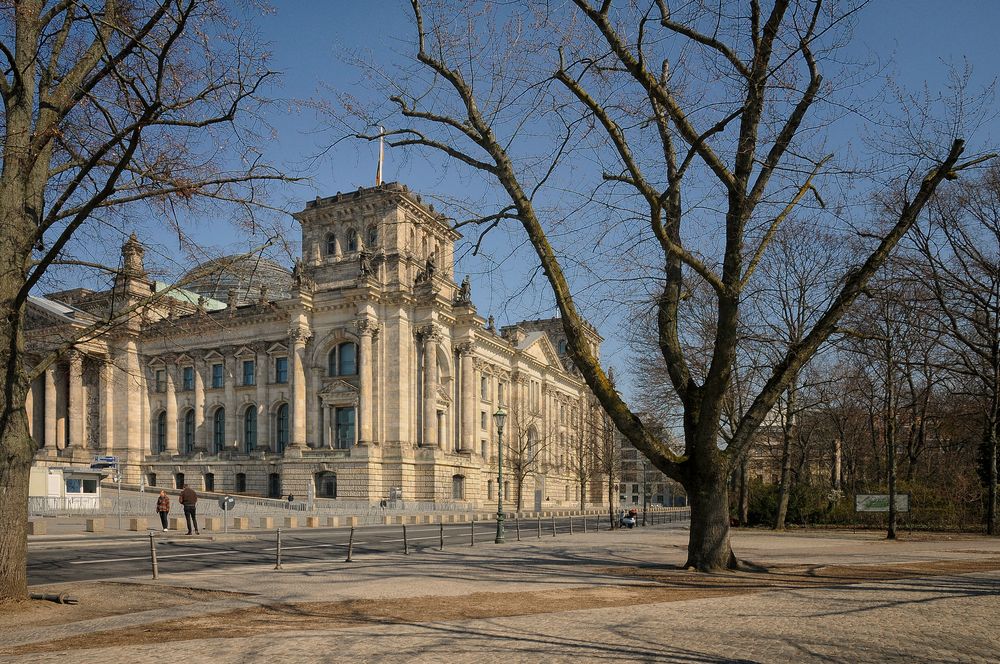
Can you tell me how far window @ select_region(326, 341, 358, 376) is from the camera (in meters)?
66.2

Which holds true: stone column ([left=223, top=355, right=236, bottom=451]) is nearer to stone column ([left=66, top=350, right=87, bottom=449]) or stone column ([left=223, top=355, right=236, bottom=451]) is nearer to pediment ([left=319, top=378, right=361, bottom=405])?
pediment ([left=319, top=378, right=361, bottom=405])

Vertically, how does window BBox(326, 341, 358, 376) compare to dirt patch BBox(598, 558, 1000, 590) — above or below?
above

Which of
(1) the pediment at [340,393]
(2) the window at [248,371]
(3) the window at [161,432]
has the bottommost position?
(3) the window at [161,432]

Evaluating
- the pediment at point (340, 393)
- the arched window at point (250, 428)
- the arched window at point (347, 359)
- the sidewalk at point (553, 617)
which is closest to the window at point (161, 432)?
the arched window at point (250, 428)

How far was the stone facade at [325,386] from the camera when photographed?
2514 inches

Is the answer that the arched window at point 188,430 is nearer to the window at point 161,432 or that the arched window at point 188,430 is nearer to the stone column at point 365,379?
the window at point 161,432

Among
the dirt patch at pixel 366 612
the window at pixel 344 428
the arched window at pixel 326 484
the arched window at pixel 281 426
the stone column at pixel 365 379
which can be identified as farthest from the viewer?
the arched window at pixel 281 426

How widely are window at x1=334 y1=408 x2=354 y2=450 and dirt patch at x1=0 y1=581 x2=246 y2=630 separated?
171 feet

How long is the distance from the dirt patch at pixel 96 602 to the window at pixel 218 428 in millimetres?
62214

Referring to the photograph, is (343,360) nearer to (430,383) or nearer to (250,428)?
(430,383)

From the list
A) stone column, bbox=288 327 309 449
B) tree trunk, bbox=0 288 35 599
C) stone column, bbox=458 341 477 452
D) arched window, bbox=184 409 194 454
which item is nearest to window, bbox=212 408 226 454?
arched window, bbox=184 409 194 454

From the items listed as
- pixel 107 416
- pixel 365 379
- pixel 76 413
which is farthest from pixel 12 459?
pixel 76 413

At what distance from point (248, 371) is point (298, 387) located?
856cm

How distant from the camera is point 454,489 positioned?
67.5 m
